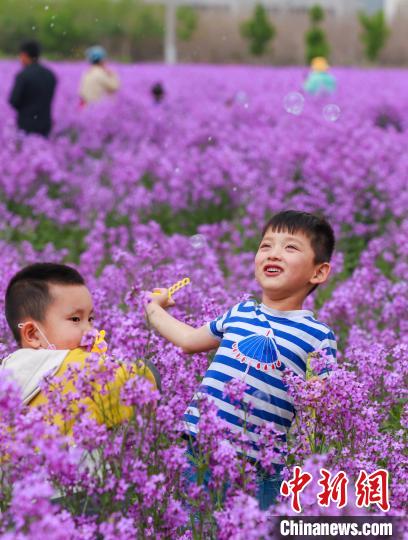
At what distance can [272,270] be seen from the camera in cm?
402

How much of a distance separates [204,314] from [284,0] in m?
70.8

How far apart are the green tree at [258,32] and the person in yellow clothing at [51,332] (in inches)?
2072

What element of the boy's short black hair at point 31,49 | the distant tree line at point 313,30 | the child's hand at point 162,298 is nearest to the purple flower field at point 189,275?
the child's hand at point 162,298

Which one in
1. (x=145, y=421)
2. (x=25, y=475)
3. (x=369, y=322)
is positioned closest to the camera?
(x=25, y=475)

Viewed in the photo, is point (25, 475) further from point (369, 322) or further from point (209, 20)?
point (209, 20)

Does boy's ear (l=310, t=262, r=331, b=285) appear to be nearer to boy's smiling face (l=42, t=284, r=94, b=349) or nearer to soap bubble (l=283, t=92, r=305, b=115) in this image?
boy's smiling face (l=42, t=284, r=94, b=349)

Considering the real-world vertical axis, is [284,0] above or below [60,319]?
above

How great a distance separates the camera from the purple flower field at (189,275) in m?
2.95

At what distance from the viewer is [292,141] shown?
456 inches

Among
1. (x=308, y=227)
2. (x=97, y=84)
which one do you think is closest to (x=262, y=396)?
(x=308, y=227)

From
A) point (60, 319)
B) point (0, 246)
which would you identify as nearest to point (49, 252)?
point (0, 246)

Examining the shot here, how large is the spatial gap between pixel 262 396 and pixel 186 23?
53366 millimetres

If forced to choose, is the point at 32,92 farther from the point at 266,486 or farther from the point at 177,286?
the point at 266,486

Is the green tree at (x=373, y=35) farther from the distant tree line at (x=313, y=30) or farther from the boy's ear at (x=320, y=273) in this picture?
the boy's ear at (x=320, y=273)
